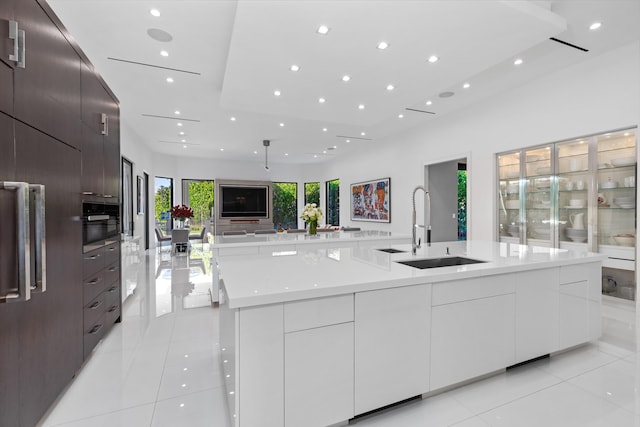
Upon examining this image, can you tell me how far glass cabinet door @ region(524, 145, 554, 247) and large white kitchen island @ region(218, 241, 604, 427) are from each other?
8.09 ft

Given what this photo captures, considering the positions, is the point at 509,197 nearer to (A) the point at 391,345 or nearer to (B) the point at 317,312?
(A) the point at 391,345

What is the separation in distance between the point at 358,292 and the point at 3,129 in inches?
69.9

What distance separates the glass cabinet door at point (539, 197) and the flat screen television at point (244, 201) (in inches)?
333

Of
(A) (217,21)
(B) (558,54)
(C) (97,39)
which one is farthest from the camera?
(B) (558,54)

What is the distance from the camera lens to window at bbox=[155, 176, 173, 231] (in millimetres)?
9794

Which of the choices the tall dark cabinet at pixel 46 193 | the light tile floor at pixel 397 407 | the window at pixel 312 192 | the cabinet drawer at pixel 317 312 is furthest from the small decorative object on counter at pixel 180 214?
the cabinet drawer at pixel 317 312

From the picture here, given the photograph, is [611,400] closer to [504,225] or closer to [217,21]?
[504,225]

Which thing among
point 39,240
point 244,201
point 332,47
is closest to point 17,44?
point 39,240

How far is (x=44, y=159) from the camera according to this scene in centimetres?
167

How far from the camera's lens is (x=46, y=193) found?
5.57 ft

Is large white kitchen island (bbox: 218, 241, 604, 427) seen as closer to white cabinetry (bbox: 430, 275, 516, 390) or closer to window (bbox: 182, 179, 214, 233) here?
white cabinetry (bbox: 430, 275, 516, 390)

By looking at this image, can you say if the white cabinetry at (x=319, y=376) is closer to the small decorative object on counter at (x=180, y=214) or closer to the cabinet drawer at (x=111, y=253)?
the cabinet drawer at (x=111, y=253)

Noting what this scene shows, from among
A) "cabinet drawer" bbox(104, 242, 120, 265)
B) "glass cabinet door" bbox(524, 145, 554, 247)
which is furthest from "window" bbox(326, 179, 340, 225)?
"cabinet drawer" bbox(104, 242, 120, 265)

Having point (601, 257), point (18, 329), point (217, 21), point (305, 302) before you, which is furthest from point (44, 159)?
point (601, 257)
